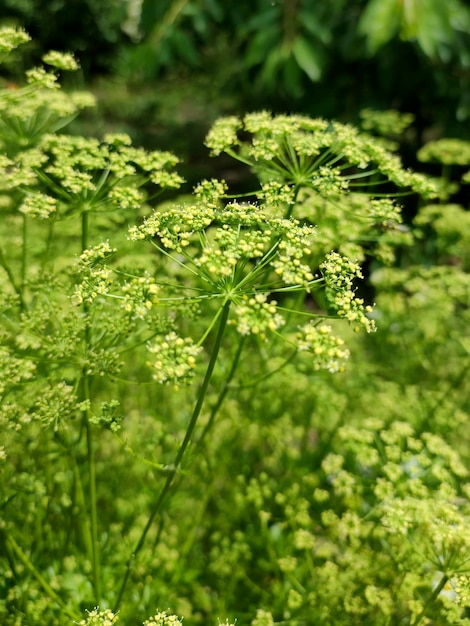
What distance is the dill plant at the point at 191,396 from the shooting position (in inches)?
84.7

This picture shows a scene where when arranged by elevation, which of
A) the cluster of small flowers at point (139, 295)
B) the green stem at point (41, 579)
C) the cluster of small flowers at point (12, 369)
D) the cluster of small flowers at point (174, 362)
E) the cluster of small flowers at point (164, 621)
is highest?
the cluster of small flowers at point (139, 295)

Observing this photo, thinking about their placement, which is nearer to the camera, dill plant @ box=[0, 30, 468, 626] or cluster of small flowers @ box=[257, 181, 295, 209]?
dill plant @ box=[0, 30, 468, 626]

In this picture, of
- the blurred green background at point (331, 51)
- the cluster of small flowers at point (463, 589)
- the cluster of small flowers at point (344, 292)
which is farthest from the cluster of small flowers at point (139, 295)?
the blurred green background at point (331, 51)

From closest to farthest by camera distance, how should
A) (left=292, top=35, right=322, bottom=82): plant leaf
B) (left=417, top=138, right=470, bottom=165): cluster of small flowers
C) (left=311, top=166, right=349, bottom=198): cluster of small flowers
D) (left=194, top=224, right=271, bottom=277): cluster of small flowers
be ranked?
(left=194, top=224, right=271, bottom=277): cluster of small flowers → (left=311, top=166, right=349, bottom=198): cluster of small flowers → (left=417, top=138, right=470, bottom=165): cluster of small flowers → (left=292, top=35, right=322, bottom=82): plant leaf

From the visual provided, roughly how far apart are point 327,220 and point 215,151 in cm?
87

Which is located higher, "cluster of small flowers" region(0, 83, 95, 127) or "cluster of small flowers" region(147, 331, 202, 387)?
"cluster of small flowers" region(0, 83, 95, 127)

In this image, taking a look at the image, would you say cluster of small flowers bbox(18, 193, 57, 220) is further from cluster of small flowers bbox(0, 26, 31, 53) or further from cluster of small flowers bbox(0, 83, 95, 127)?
cluster of small flowers bbox(0, 26, 31, 53)

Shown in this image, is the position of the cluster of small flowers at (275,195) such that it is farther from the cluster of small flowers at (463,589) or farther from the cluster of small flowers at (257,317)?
the cluster of small flowers at (463,589)

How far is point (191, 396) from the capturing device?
4469 mm

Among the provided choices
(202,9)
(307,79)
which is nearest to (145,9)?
(202,9)

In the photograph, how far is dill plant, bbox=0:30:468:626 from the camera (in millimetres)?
2152

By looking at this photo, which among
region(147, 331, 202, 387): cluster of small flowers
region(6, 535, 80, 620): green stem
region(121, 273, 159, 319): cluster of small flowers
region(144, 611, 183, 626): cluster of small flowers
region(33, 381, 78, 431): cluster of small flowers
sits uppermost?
region(121, 273, 159, 319): cluster of small flowers

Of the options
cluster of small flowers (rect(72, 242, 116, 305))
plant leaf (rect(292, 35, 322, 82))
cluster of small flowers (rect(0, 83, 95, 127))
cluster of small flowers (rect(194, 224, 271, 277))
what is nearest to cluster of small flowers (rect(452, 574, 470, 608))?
cluster of small flowers (rect(194, 224, 271, 277))

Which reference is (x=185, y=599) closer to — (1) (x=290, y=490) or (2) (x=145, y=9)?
(1) (x=290, y=490)
